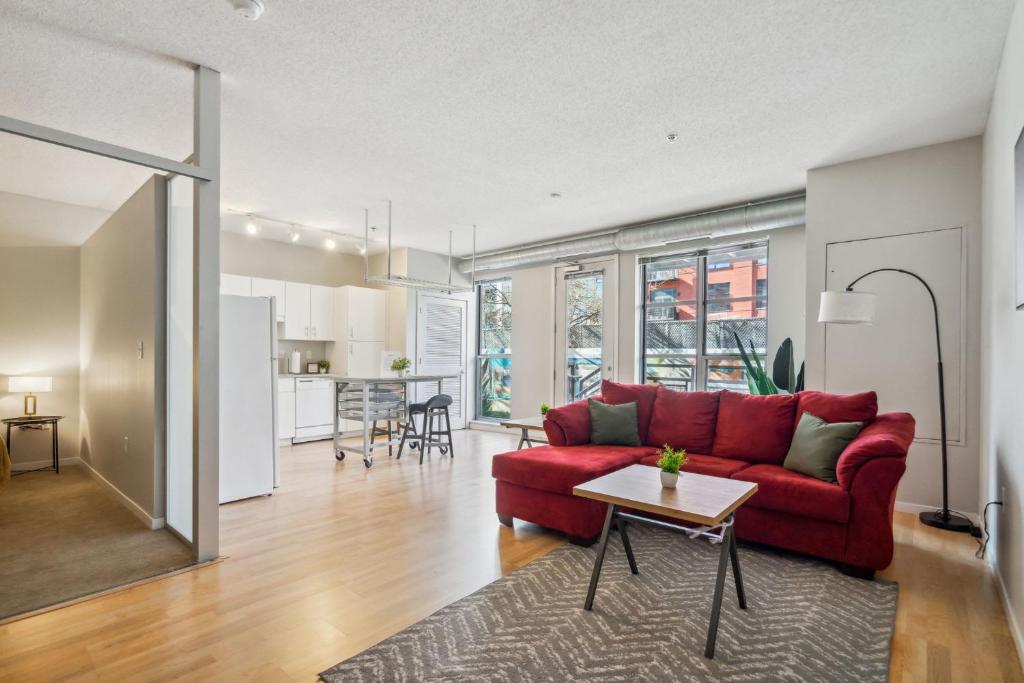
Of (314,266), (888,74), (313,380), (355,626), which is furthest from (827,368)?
(314,266)

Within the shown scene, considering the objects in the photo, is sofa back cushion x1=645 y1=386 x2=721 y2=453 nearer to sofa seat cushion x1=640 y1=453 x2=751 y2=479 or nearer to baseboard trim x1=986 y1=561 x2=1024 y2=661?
sofa seat cushion x1=640 y1=453 x2=751 y2=479

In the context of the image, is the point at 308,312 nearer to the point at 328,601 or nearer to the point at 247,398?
the point at 247,398

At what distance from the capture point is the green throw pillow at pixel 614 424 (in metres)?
4.15

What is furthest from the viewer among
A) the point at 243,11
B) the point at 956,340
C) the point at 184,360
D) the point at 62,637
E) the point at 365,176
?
the point at 365,176

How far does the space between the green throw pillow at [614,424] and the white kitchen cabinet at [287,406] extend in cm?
420

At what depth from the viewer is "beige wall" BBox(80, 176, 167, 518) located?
3.46 m

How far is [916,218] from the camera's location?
3.89 m

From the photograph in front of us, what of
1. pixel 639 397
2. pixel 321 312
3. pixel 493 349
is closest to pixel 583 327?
pixel 493 349

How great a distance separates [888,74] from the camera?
9.51 ft

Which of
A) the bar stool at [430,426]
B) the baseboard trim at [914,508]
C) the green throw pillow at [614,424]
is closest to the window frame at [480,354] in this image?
the bar stool at [430,426]

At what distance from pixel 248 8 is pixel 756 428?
13.1 ft

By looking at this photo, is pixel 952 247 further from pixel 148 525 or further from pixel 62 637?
pixel 148 525

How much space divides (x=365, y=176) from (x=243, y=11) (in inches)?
88.5

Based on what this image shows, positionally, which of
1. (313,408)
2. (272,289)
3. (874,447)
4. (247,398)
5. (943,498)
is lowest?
(943,498)
